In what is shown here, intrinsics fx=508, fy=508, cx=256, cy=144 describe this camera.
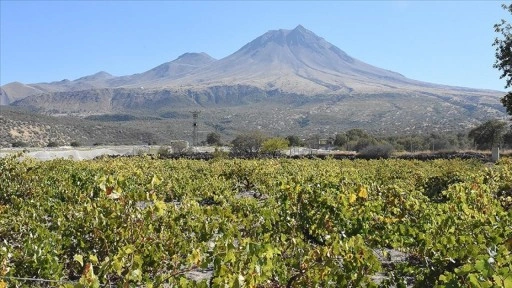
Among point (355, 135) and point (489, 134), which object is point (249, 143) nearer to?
point (355, 135)

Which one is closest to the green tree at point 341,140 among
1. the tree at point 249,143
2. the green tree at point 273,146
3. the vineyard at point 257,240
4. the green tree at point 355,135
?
the green tree at point 355,135

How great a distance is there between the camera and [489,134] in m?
48.4

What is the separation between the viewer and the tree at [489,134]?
4753 cm

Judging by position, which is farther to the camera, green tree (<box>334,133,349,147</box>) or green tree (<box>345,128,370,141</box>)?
green tree (<box>345,128,370,141</box>)

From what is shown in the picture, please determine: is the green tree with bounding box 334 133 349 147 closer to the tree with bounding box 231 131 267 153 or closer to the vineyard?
the tree with bounding box 231 131 267 153

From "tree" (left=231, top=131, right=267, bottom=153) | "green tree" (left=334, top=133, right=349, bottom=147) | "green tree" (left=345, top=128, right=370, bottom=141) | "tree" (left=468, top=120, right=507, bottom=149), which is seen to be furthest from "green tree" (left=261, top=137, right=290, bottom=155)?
"tree" (left=468, top=120, right=507, bottom=149)

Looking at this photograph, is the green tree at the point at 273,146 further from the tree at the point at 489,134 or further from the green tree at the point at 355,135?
the tree at the point at 489,134

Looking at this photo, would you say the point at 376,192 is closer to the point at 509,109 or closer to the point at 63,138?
the point at 509,109

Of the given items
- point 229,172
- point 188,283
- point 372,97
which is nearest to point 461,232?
point 188,283

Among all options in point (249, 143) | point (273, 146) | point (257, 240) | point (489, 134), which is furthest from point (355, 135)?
point (257, 240)

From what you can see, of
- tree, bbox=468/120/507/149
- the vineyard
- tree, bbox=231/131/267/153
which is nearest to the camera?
the vineyard

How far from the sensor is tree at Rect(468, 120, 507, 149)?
47.5 meters

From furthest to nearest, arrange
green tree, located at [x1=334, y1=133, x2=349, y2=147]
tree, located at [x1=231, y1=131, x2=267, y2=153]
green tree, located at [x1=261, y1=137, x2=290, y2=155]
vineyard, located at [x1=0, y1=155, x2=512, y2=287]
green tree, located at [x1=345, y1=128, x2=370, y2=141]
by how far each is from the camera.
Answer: green tree, located at [x1=345, y1=128, x2=370, y2=141] → tree, located at [x1=231, y1=131, x2=267, y2=153] → green tree, located at [x1=334, y1=133, x2=349, y2=147] → green tree, located at [x1=261, y1=137, x2=290, y2=155] → vineyard, located at [x1=0, y1=155, x2=512, y2=287]

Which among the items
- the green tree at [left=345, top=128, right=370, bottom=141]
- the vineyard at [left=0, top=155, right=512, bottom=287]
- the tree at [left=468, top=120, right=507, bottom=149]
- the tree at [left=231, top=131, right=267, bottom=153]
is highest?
the vineyard at [left=0, top=155, right=512, bottom=287]
